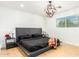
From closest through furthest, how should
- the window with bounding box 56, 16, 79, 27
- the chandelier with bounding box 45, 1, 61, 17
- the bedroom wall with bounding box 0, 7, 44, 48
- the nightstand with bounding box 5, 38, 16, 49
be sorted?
1. the bedroom wall with bounding box 0, 7, 44, 48
2. the chandelier with bounding box 45, 1, 61, 17
3. the window with bounding box 56, 16, 79, 27
4. the nightstand with bounding box 5, 38, 16, 49

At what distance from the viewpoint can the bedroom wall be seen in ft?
9.98

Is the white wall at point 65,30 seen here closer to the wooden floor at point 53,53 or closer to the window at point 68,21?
the window at point 68,21

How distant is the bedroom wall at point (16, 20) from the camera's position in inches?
120

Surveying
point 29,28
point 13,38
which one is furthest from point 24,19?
point 13,38

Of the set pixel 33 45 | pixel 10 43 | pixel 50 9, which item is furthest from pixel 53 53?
pixel 10 43

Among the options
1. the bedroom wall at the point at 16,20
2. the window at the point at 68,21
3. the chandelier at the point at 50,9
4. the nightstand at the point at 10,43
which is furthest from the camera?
the nightstand at the point at 10,43

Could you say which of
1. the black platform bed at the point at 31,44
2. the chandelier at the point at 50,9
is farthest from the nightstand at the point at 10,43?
the chandelier at the point at 50,9

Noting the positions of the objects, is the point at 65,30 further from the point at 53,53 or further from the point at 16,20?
the point at 16,20

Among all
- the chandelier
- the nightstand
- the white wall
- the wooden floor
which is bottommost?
the wooden floor

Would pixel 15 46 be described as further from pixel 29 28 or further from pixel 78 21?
pixel 78 21

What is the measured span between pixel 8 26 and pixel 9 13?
465 millimetres

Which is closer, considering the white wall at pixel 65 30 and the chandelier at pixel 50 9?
the chandelier at pixel 50 9

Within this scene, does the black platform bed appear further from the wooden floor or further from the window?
the window

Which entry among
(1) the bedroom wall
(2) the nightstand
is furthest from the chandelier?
(2) the nightstand
